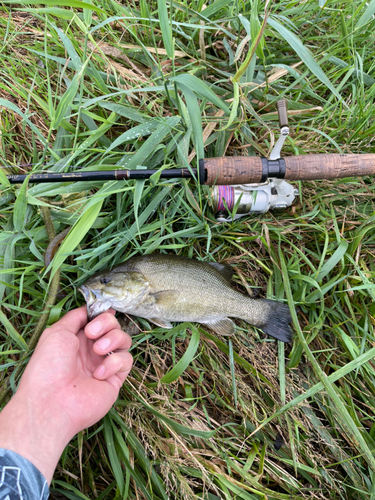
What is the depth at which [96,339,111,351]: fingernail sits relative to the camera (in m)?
2.06

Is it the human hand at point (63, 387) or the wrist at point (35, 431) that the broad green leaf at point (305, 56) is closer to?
the human hand at point (63, 387)

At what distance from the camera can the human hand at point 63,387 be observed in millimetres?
1820

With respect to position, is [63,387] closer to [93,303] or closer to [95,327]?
[95,327]

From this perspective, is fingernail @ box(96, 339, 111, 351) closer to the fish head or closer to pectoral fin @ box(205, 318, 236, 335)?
the fish head

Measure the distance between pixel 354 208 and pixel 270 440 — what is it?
2.14 m

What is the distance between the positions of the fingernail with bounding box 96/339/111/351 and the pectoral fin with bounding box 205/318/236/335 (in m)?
0.84

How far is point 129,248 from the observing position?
8.73 ft

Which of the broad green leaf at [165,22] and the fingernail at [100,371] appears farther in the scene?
the fingernail at [100,371]

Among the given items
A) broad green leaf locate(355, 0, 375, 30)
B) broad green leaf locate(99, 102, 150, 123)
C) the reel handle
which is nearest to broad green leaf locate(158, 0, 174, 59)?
broad green leaf locate(99, 102, 150, 123)

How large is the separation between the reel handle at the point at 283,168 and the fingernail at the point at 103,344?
133 cm

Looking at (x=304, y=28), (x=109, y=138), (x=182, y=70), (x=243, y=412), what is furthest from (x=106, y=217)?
(x=304, y=28)

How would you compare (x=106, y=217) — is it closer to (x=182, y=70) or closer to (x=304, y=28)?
(x=182, y=70)

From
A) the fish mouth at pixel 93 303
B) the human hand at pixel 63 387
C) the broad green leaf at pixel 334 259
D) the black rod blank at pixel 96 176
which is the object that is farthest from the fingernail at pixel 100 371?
the broad green leaf at pixel 334 259

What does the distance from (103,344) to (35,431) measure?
24.3 inches
